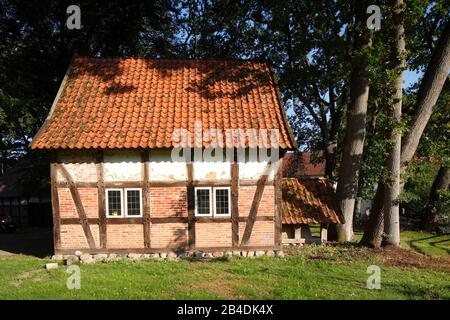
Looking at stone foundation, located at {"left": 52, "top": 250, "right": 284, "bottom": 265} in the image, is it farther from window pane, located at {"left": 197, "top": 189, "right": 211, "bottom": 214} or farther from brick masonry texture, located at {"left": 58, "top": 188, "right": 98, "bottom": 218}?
window pane, located at {"left": 197, "top": 189, "right": 211, "bottom": 214}

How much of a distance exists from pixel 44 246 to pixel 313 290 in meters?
10.7

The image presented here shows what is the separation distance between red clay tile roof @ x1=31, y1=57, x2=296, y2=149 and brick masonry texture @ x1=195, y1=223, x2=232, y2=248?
2.54 meters

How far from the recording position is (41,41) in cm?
1683

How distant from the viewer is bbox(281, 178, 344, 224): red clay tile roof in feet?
38.6

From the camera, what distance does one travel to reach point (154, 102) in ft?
39.0

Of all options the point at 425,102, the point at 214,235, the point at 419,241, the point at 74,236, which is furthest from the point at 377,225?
the point at 74,236

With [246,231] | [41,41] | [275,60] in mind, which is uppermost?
[41,41]

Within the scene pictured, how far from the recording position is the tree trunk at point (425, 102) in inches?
430

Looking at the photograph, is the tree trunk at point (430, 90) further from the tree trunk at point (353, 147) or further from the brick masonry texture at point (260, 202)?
the brick masonry texture at point (260, 202)

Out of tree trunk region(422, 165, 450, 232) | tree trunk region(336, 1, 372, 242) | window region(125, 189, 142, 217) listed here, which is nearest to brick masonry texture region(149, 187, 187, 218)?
window region(125, 189, 142, 217)

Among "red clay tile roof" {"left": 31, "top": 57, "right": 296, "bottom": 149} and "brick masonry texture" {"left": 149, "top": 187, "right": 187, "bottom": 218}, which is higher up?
"red clay tile roof" {"left": 31, "top": 57, "right": 296, "bottom": 149}

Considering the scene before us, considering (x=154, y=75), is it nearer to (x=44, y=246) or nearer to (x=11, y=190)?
(x=44, y=246)

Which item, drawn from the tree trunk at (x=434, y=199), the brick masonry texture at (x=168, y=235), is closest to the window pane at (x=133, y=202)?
the brick masonry texture at (x=168, y=235)
